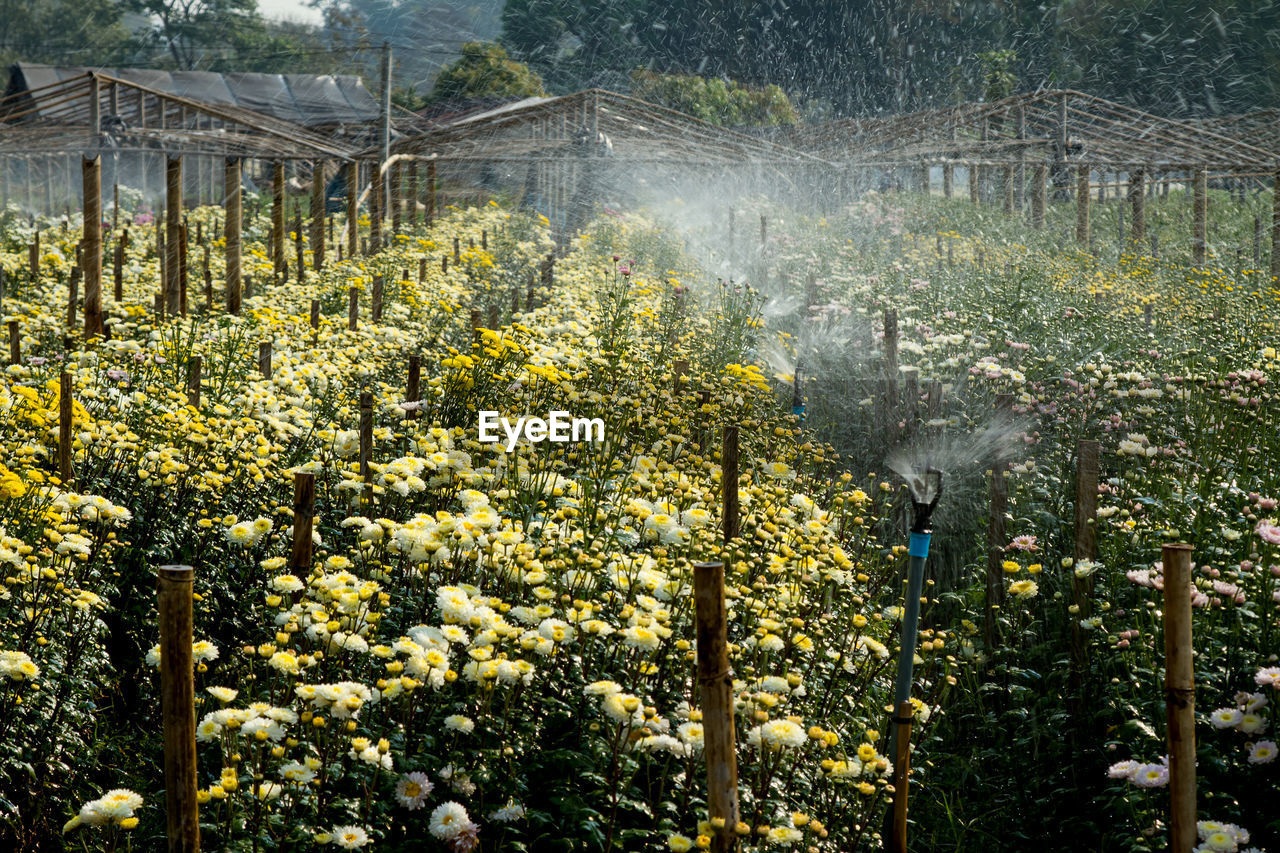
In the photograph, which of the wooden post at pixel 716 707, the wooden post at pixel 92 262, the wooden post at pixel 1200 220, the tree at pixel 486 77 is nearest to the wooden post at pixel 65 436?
the wooden post at pixel 716 707

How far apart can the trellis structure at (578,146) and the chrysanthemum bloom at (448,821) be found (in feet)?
50.2

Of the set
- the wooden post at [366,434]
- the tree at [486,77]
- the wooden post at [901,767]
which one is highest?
the tree at [486,77]

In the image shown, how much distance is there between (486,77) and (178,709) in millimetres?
41273

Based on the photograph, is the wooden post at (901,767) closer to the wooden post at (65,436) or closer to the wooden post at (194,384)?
the wooden post at (65,436)

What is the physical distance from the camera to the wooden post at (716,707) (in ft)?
7.95

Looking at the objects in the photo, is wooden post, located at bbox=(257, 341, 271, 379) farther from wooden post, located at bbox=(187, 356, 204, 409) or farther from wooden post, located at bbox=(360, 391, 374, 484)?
wooden post, located at bbox=(360, 391, 374, 484)

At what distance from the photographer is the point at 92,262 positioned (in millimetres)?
7809

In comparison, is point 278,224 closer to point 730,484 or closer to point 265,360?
point 265,360

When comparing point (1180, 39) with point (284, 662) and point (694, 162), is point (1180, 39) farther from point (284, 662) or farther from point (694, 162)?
point (284, 662)

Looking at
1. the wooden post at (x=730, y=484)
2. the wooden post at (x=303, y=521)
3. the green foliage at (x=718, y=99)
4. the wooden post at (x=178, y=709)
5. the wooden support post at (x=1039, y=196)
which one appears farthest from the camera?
the green foliage at (x=718, y=99)

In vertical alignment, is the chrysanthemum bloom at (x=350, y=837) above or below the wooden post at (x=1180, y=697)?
below

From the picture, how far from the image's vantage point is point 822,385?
777 centimetres

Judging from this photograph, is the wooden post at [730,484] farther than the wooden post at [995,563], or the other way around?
the wooden post at [995,563]

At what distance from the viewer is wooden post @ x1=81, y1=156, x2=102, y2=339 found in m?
7.60
